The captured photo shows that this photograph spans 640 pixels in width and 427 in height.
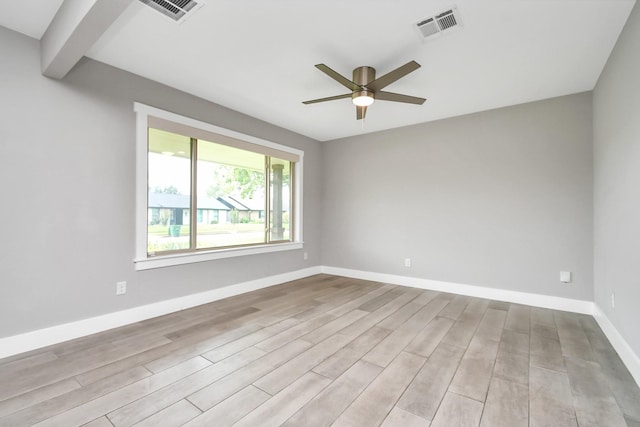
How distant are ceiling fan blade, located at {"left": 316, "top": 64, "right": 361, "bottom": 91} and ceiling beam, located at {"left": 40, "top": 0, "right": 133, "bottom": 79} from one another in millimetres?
1332

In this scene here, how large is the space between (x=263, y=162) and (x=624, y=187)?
414 centimetres

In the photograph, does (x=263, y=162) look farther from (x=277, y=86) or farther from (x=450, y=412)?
(x=450, y=412)

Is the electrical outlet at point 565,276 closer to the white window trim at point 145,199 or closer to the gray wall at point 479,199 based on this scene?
the gray wall at point 479,199

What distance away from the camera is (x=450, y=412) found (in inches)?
66.4

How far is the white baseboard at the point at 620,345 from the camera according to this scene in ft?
6.57

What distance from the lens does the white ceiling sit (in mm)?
2072

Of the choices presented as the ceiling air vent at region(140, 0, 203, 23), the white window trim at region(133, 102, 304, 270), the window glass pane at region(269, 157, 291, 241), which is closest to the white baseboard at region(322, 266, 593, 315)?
the window glass pane at region(269, 157, 291, 241)

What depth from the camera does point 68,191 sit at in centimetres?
259

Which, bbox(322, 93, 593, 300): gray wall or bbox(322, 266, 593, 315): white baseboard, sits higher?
bbox(322, 93, 593, 300): gray wall

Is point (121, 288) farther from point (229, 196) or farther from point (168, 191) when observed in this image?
point (229, 196)

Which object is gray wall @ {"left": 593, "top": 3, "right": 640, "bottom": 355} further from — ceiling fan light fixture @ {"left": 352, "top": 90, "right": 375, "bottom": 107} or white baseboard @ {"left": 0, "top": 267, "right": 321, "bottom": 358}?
white baseboard @ {"left": 0, "top": 267, "right": 321, "bottom": 358}

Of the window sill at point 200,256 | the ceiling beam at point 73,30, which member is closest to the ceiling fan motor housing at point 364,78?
the ceiling beam at point 73,30

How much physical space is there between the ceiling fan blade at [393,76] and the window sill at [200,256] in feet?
8.87

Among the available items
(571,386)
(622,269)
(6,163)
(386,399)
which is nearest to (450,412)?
(386,399)
